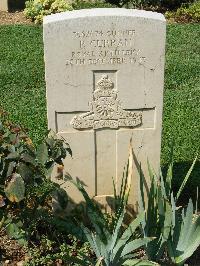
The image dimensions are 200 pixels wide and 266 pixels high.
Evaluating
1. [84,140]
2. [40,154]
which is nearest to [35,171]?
[40,154]

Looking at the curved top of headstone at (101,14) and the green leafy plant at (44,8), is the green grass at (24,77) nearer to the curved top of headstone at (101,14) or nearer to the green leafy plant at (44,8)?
the green leafy plant at (44,8)

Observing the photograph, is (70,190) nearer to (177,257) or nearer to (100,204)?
(100,204)

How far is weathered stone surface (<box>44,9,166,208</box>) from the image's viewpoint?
11.8 feet

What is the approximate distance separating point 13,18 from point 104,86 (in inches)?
289

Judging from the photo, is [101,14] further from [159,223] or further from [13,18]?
[13,18]

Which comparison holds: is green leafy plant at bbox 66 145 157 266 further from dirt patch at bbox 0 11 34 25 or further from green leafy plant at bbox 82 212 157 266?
dirt patch at bbox 0 11 34 25

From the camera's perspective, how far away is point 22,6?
38.3ft

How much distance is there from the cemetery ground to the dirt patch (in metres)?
0.54

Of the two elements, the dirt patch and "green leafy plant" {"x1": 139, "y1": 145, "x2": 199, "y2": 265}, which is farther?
the dirt patch

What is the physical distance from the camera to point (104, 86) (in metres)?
3.76

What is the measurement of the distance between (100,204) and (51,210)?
1.30 ft

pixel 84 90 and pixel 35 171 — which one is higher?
pixel 84 90

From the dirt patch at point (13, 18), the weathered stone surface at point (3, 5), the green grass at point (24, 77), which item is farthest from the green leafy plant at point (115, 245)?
the weathered stone surface at point (3, 5)

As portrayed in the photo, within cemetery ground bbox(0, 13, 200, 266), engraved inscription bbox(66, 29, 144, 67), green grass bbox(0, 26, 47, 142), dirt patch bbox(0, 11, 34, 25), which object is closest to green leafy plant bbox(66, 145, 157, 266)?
cemetery ground bbox(0, 13, 200, 266)
